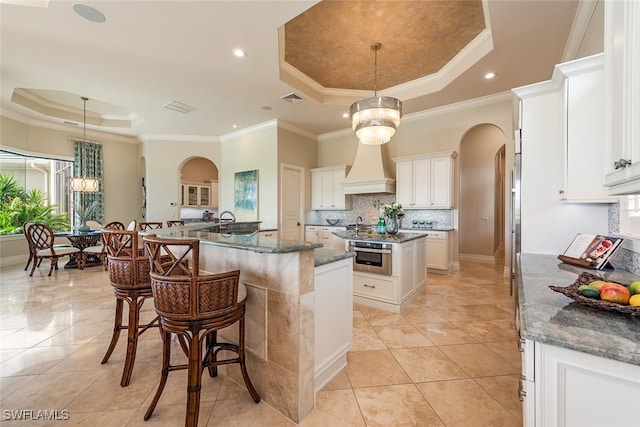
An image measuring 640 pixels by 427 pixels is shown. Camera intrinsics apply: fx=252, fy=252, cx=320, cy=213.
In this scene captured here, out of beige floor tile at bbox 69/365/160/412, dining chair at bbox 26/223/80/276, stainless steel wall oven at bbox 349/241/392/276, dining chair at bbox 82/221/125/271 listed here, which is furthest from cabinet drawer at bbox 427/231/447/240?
dining chair at bbox 26/223/80/276

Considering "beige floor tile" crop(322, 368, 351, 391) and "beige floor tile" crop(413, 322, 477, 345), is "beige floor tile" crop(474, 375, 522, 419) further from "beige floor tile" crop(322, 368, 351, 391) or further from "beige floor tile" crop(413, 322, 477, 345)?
"beige floor tile" crop(322, 368, 351, 391)

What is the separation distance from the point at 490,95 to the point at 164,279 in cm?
578

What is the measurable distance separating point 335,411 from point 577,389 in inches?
49.9

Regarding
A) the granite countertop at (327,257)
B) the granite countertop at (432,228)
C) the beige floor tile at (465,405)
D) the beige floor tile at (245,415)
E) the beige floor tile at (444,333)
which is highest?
the granite countertop at (327,257)

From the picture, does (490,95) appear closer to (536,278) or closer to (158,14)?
(536,278)

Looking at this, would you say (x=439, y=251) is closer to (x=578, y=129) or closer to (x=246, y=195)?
(x=578, y=129)

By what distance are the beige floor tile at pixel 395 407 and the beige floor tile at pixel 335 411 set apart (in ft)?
0.17

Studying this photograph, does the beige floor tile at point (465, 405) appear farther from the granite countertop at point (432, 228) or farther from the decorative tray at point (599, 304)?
the granite countertop at point (432, 228)

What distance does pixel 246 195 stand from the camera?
6586 millimetres

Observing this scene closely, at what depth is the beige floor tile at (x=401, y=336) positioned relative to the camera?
2361 millimetres

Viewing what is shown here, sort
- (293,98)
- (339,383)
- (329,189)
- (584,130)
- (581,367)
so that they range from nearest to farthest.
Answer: (581,367) < (584,130) < (339,383) < (293,98) < (329,189)

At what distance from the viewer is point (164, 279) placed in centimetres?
135

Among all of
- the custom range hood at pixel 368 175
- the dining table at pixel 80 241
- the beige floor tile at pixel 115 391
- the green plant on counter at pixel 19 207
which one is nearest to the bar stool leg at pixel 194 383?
the beige floor tile at pixel 115 391

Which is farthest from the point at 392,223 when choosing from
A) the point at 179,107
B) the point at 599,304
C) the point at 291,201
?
the point at 179,107
